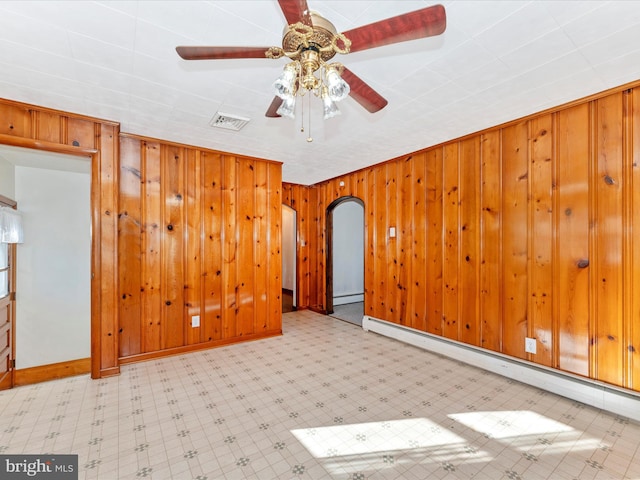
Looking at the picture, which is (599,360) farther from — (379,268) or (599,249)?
(379,268)

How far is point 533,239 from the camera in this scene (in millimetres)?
2789

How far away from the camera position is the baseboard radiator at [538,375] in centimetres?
226

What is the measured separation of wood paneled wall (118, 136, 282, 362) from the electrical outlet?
10.1 feet

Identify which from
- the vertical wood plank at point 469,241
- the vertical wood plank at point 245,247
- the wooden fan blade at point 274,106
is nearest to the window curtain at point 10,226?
the vertical wood plank at point 245,247

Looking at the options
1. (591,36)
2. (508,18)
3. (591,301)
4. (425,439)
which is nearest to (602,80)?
(591,36)

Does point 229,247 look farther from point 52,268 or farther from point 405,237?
point 52,268

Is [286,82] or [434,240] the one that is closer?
[286,82]

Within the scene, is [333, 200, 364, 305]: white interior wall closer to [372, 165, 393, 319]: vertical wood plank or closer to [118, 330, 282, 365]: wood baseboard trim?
[372, 165, 393, 319]: vertical wood plank

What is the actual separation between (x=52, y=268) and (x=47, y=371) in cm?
150

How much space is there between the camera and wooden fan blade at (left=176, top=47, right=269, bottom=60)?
1238 millimetres

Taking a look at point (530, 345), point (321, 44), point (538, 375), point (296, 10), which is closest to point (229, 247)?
point (321, 44)

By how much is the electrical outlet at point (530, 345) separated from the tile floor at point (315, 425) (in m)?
0.36

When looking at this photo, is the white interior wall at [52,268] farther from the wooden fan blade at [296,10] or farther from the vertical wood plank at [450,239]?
the vertical wood plank at [450,239]

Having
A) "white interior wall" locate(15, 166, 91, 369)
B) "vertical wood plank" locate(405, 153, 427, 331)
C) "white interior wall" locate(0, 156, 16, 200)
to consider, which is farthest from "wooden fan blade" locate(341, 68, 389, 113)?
"white interior wall" locate(0, 156, 16, 200)
